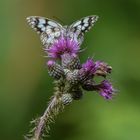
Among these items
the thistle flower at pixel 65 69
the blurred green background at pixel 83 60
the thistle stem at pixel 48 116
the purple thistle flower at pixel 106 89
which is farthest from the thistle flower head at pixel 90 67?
the blurred green background at pixel 83 60

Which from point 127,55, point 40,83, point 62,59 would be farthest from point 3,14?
point 62,59

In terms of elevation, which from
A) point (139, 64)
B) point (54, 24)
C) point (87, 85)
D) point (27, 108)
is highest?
point (54, 24)

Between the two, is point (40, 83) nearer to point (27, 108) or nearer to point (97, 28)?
point (27, 108)

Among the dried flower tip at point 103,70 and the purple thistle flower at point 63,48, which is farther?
the purple thistle flower at point 63,48

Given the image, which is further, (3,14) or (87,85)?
(3,14)

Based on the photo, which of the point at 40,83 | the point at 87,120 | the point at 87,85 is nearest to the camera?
the point at 87,85

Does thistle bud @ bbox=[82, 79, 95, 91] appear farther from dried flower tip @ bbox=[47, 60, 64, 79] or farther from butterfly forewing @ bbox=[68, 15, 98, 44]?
butterfly forewing @ bbox=[68, 15, 98, 44]

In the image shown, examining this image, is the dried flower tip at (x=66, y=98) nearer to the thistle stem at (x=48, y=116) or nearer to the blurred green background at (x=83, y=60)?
the thistle stem at (x=48, y=116)
